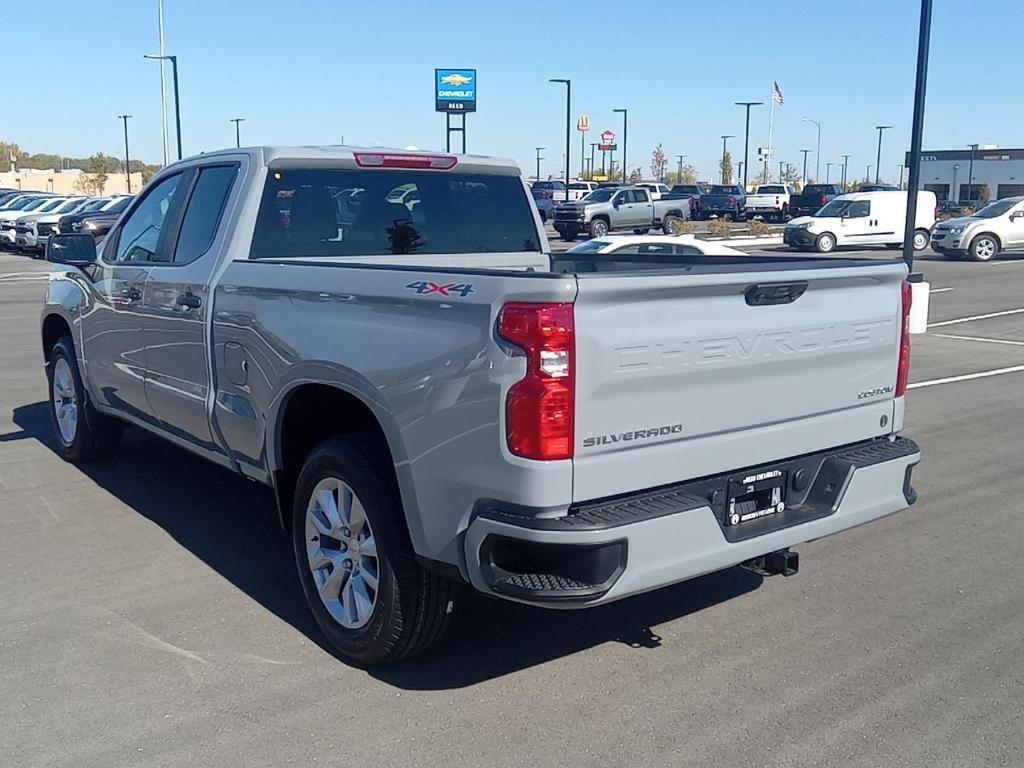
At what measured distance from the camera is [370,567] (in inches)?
164

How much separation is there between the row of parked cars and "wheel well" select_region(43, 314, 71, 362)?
1918 centimetres

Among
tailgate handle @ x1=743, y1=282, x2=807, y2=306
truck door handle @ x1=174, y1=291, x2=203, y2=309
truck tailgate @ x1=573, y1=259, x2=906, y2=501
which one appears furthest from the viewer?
truck door handle @ x1=174, y1=291, x2=203, y2=309

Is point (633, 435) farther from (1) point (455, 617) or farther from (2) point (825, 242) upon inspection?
(2) point (825, 242)

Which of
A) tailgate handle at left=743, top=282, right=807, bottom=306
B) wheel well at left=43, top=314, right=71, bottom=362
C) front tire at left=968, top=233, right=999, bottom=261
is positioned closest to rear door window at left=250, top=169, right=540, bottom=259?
tailgate handle at left=743, top=282, right=807, bottom=306

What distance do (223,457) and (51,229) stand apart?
2682 centimetres

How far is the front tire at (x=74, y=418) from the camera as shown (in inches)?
279

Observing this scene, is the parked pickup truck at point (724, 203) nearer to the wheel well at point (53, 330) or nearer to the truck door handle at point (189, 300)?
the wheel well at point (53, 330)

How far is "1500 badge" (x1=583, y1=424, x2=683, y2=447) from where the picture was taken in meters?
3.48

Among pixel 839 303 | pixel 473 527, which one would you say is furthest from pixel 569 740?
pixel 839 303

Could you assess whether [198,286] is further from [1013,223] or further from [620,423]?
[1013,223]

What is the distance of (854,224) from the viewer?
32.2 metres

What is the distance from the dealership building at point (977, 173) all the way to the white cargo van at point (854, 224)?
6219 cm

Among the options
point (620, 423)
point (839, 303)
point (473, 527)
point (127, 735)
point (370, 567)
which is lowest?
point (127, 735)

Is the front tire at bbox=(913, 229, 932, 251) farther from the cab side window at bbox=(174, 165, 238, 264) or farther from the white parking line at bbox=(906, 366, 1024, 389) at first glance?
the cab side window at bbox=(174, 165, 238, 264)
